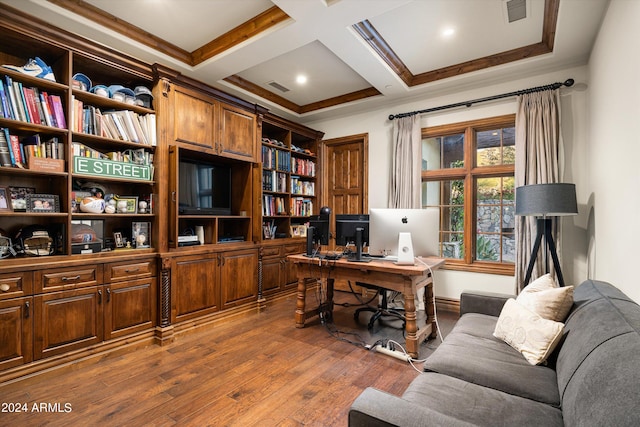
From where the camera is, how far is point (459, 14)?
2.57 m

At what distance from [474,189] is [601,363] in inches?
125

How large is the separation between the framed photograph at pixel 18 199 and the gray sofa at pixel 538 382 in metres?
2.72

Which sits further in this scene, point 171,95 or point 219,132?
point 219,132

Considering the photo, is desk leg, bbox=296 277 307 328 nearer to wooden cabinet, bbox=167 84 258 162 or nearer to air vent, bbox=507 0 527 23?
wooden cabinet, bbox=167 84 258 162

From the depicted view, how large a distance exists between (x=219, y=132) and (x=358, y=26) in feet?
5.90

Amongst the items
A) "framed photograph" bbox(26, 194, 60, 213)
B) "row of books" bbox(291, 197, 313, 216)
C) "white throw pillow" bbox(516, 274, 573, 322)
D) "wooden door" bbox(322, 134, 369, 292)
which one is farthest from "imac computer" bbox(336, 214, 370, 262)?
"framed photograph" bbox(26, 194, 60, 213)

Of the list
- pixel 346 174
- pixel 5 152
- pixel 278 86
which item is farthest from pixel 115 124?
pixel 346 174

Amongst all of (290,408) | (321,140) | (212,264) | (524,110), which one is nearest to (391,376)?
(290,408)

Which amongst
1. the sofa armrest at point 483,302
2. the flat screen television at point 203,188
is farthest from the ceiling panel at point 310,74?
the sofa armrest at point 483,302

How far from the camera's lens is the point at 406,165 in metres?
4.08

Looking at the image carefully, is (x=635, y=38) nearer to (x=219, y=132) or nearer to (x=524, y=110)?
(x=524, y=110)

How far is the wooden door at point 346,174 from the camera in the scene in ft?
15.3

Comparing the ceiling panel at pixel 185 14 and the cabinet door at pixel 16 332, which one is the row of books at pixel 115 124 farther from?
the cabinet door at pixel 16 332

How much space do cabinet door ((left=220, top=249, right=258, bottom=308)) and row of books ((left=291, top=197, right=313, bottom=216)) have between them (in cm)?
116
